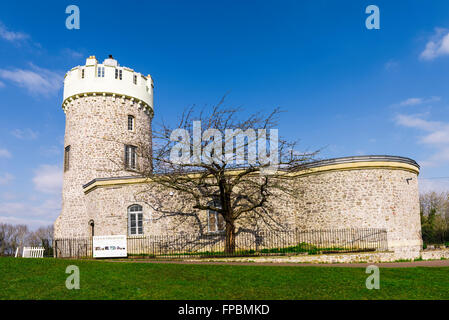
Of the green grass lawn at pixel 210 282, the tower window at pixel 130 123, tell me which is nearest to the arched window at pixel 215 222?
the green grass lawn at pixel 210 282

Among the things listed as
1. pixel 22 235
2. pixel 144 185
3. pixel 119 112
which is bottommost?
pixel 22 235

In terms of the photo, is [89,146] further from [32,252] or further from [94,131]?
[32,252]

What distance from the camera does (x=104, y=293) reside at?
7.90m

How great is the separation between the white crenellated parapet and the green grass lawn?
1616 centimetres

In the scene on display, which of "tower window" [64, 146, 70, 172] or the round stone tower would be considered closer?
the round stone tower

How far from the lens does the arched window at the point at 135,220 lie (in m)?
21.0

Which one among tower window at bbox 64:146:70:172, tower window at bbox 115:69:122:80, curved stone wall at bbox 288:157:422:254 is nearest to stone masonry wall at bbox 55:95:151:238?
tower window at bbox 64:146:70:172

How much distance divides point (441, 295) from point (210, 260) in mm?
9744

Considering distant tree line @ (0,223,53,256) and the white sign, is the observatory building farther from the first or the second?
distant tree line @ (0,223,53,256)

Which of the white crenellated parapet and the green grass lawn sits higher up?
the white crenellated parapet

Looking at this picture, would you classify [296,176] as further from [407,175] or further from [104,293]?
[104,293]

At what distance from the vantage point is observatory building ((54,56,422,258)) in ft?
62.5
